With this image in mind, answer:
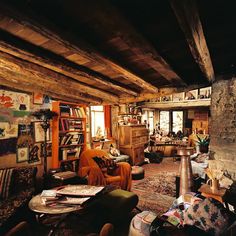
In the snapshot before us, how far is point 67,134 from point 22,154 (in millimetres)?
1092

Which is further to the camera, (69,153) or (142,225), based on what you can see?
(69,153)

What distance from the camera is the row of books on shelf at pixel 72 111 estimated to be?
4.44 metres

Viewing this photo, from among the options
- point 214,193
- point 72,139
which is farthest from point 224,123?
point 72,139

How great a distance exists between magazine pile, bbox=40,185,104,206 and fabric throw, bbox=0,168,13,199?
34.3 inches

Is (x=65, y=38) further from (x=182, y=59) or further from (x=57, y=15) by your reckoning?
(x=182, y=59)

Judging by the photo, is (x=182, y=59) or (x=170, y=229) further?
(x=182, y=59)

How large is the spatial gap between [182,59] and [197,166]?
9.45ft

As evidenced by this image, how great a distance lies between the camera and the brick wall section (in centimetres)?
272

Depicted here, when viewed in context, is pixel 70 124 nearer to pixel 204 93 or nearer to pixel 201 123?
pixel 204 93

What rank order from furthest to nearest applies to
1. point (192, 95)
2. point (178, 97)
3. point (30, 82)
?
point (178, 97) → point (192, 95) → point (30, 82)

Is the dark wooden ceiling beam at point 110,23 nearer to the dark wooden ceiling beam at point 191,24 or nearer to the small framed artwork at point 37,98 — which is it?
the dark wooden ceiling beam at point 191,24

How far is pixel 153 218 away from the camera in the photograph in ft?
6.49

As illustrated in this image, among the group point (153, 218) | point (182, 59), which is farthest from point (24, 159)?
point (182, 59)

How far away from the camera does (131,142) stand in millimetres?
6527
